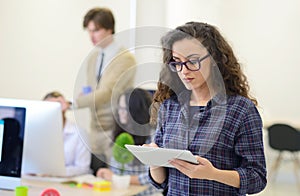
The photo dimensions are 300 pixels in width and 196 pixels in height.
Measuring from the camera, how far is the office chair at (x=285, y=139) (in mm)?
5016

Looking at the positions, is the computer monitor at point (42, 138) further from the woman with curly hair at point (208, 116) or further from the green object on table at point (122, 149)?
the woman with curly hair at point (208, 116)

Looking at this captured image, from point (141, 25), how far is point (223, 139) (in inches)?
112

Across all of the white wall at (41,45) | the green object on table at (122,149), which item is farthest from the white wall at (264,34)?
the green object on table at (122,149)

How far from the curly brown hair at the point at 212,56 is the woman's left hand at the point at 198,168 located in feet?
0.75

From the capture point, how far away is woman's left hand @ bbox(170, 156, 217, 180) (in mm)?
1441

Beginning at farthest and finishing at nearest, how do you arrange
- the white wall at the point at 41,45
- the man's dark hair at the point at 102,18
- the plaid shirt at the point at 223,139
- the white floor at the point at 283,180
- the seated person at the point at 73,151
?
the white floor at the point at 283,180, the white wall at the point at 41,45, the man's dark hair at the point at 102,18, the seated person at the point at 73,151, the plaid shirt at the point at 223,139

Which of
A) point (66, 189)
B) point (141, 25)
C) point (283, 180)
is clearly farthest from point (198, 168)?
point (283, 180)

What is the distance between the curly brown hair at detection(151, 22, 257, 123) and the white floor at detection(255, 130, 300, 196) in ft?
11.5

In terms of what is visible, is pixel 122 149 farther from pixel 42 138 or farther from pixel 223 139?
pixel 42 138

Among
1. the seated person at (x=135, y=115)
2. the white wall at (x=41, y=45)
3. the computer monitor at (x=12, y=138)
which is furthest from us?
the white wall at (x=41, y=45)

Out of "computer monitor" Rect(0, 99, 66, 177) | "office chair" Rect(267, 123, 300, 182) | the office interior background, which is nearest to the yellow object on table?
"computer monitor" Rect(0, 99, 66, 177)

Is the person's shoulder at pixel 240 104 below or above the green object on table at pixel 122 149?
above

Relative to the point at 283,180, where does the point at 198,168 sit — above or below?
above

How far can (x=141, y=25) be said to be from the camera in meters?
4.28
